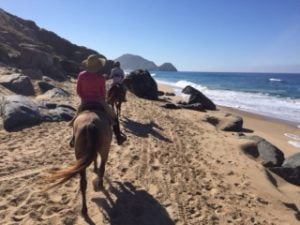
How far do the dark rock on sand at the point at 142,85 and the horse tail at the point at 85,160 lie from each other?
1621cm

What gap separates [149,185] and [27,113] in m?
5.06

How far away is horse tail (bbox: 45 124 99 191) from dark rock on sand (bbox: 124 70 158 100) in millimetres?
16207

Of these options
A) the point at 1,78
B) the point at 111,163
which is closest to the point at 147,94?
the point at 1,78

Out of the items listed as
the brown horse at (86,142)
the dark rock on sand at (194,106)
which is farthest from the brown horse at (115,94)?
the dark rock on sand at (194,106)

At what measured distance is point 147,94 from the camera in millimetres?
21703

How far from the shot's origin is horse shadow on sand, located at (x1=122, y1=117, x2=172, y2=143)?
10.5 meters

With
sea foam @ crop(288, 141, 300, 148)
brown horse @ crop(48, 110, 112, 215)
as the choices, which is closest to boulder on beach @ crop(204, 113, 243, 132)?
sea foam @ crop(288, 141, 300, 148)

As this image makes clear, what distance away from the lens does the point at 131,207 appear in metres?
5.73

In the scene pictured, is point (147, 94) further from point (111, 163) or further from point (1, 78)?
point (111, 163)

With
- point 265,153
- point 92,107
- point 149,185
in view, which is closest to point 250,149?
point 265,153

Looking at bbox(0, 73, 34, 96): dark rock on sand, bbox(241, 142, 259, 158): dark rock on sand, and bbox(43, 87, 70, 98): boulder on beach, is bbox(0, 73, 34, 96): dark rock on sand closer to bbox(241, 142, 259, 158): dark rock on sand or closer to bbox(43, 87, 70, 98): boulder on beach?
bbox(43, 87, 70, 98): boulder on beach

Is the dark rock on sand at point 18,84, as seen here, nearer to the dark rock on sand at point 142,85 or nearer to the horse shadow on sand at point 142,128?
the horse shadow on sand at point 142,128

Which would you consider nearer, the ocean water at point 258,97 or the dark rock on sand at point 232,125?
the dark rock on sand at point 232,125

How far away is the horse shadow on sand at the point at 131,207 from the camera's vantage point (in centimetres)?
537
